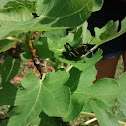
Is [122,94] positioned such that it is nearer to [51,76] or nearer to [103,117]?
[103,117]

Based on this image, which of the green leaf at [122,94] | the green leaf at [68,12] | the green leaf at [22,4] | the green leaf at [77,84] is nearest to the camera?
the green leaf at [68,12]

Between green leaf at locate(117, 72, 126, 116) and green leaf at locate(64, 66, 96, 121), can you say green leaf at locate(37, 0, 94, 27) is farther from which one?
green leaf at locate(117, 72, 126, 116)

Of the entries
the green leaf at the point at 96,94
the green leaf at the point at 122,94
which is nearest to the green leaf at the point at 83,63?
the green leaf at the point at 96,94

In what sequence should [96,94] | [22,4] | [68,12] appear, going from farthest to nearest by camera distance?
1. [96,94]
2. [22,4]
3. [68,12]

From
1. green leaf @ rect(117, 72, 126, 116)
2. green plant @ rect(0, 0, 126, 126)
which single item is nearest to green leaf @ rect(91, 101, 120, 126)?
green plant @ rect(0, 0, 126, 126)

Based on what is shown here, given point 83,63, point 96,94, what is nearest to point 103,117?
point 96,94

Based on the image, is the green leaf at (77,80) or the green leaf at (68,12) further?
the green leaf at (77,80)

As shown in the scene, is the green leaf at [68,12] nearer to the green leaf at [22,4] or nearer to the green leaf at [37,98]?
the green leaf at [22,4]
